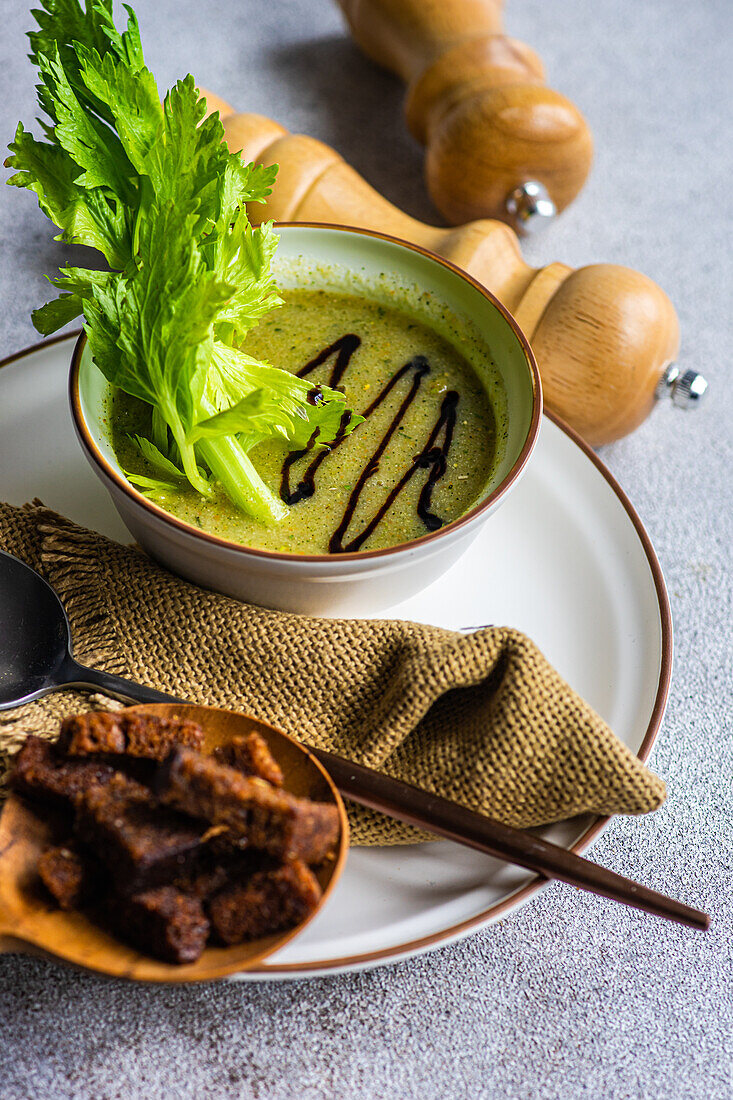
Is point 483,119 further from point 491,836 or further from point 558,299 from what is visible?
point 491,836

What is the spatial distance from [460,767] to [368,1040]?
320 mm

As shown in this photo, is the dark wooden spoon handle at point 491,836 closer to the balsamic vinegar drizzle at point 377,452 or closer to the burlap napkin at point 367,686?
the burlap napkin at point 367,686

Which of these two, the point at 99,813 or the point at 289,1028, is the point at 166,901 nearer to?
the point at 99,813

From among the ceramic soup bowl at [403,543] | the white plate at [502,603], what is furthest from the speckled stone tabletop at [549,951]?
the ceramic soup bowl at [403,543]

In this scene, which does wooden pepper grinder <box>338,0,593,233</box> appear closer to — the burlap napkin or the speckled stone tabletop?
the speckled stone tabletop

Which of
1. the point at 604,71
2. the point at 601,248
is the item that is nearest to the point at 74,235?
the point at 601,248

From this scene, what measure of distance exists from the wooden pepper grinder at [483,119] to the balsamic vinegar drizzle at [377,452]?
705 mm

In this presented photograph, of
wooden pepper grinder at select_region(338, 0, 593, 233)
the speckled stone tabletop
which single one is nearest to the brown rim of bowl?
the speckled stone tabletop

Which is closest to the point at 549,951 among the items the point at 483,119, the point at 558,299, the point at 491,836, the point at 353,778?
the point at 491,836

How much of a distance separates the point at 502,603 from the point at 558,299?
0.60 meters

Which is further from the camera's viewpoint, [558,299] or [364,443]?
[558,299]

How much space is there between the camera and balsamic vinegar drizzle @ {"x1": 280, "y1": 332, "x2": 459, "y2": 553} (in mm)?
1346

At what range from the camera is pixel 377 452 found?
142cm

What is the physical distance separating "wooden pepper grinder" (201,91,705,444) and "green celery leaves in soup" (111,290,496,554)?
270mm
